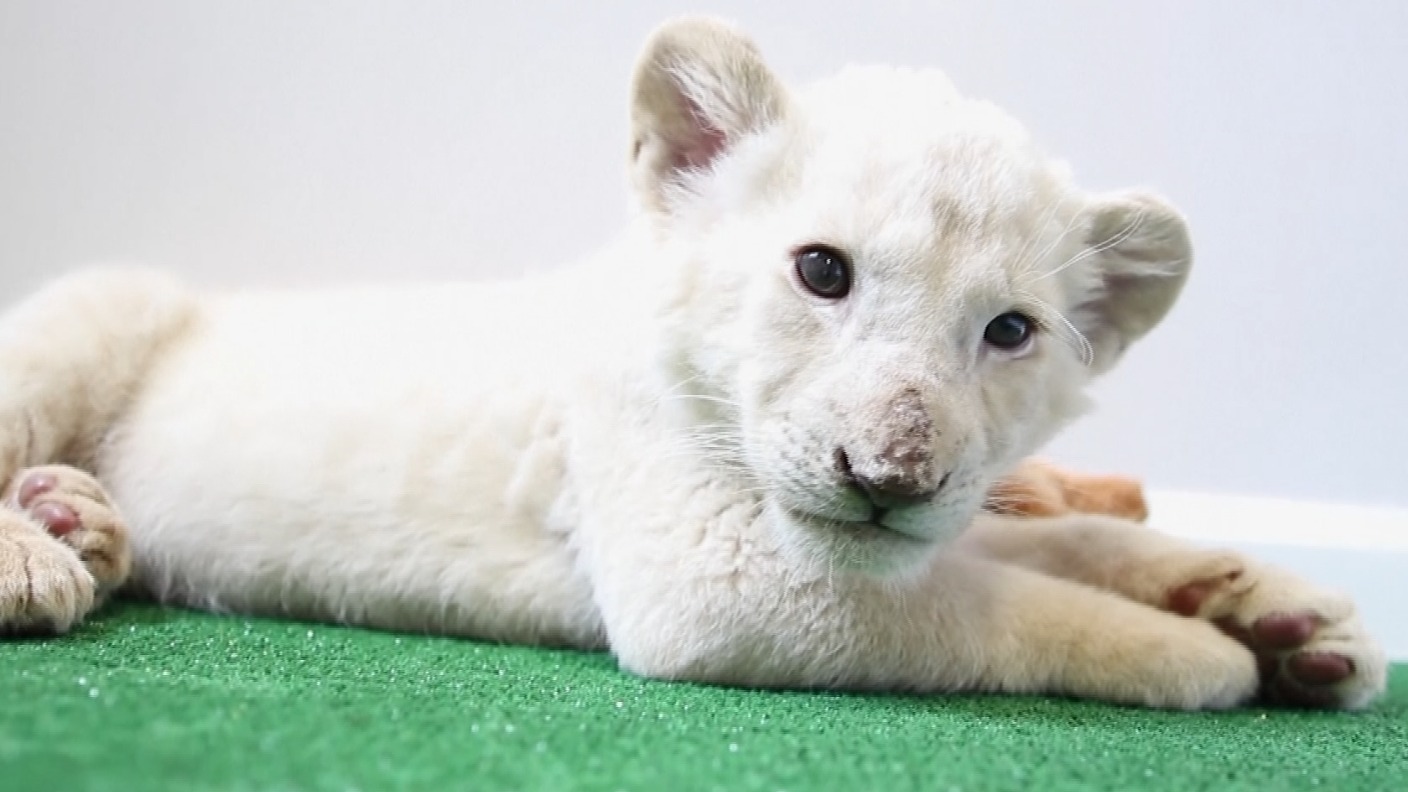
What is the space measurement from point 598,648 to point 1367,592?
5.38ft

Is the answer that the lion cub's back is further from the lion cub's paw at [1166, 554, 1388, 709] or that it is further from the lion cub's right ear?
the lion cub's paw at [1166, 554, 1388, 709]

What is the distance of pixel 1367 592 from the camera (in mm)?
2426

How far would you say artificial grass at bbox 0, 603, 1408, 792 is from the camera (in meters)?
0.83

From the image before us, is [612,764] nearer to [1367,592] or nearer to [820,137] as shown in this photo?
[820,137]

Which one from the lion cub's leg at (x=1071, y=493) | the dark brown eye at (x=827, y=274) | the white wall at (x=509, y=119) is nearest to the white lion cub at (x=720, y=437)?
the dark brown eye at (x=827, y=274)

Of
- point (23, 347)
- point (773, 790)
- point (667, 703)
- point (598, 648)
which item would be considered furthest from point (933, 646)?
point (23, 347)

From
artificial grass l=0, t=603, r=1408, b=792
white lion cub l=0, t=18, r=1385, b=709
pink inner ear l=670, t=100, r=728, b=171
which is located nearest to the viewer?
artificial grass l=0, t=603, r=1408, b=792

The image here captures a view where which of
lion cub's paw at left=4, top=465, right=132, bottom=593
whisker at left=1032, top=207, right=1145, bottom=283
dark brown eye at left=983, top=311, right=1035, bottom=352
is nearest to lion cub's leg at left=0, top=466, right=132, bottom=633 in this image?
lion cub's paw at left=4, top=465, right=132, bottom=593

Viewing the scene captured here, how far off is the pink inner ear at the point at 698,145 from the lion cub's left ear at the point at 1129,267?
49 cm

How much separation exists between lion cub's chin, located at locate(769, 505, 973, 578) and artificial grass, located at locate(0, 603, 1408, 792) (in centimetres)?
16

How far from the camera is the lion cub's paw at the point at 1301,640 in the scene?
1.56m

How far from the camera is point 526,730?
3.35ft

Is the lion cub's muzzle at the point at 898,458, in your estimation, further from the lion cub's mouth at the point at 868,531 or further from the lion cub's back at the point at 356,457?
the lion cub's back at the point at 356,457

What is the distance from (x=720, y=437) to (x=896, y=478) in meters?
0.33
